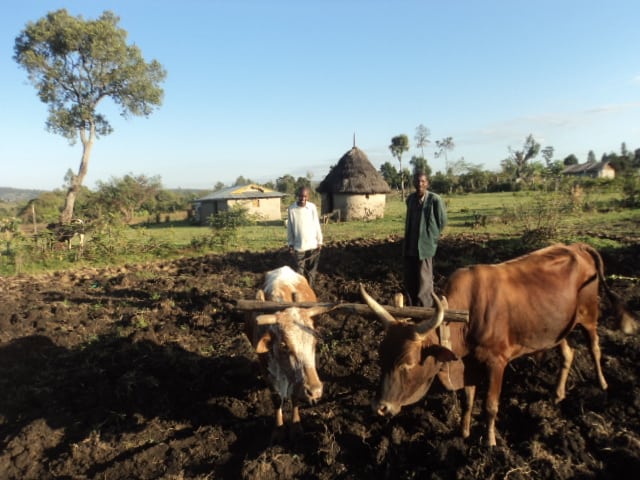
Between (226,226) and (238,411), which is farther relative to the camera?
(226,226)

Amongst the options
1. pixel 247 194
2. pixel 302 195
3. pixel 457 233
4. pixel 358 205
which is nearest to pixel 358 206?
pixel 358 205

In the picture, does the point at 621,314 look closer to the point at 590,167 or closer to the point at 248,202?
the point at 248,202

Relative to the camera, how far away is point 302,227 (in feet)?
20.2

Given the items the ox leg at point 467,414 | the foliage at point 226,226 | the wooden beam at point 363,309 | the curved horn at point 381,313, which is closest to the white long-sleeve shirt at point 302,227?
the wooden beam at point 363,309

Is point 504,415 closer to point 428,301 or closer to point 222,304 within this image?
point 428,301

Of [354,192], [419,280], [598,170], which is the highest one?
[598,170]

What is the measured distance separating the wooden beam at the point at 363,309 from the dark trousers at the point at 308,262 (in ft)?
7.18

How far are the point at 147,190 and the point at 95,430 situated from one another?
4117cm

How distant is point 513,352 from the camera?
400 centimetres

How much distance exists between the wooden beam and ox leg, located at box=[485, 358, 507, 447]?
69 centimetres

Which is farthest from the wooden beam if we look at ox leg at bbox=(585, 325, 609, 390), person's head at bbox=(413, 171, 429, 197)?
ox leg at bbox=(585, 325, 609, 390)

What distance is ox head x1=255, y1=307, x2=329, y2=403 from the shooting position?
3533 mm

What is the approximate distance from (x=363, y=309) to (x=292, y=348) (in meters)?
0.71

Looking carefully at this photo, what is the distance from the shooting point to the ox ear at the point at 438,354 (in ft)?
10.7
